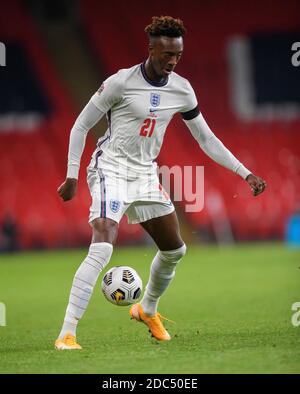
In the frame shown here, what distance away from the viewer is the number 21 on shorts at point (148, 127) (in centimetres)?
761

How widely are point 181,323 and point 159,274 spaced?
1487 mm

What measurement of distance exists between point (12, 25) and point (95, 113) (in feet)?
63.3

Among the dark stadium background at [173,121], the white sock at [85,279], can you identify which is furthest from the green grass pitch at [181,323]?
the dark stadium background at [173,121]

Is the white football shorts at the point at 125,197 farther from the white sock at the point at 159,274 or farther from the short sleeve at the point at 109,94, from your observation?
the short sleeve at the point at 109,94

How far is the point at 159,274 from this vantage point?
8086 millimetres

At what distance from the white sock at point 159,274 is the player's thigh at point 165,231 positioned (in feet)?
0.26

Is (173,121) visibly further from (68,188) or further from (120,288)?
(68,188)

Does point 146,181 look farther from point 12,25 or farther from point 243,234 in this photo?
point 12,25

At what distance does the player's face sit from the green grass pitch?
224cm

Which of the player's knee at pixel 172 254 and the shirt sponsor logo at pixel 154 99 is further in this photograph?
the player's knee at pixel 172 254

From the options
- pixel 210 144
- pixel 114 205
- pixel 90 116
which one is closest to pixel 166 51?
pixel 90 116

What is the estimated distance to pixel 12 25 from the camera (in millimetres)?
26031

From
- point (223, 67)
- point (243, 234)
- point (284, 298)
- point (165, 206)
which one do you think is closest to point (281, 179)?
point (243, 234)

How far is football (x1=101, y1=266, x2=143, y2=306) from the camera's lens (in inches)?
299
